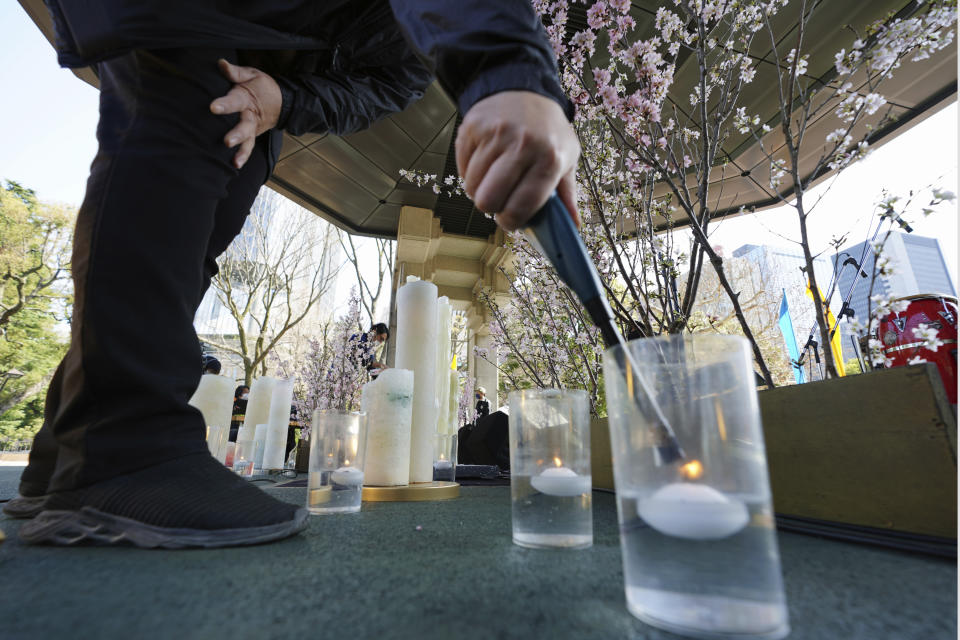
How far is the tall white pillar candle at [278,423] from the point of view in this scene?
228 cm

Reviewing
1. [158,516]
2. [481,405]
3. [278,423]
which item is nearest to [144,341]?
[158,516]

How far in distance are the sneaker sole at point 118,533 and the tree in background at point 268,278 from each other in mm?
6591

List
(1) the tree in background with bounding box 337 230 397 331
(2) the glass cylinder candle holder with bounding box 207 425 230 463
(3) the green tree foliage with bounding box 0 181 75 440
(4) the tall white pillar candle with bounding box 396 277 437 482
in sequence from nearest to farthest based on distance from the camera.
Result: (4) the tall white pillar candle with bounding box 396 277 437 482 → (2) the glass cylinder candle holder with bounding box 207 425 230 463 → (1) the tree in background with bounding box 337 230 397 331 → (3) the green tree foliage with bounding box 0 181 75 440

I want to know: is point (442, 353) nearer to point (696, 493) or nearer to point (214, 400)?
point (214, 400)

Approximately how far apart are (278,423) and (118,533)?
6.20ft

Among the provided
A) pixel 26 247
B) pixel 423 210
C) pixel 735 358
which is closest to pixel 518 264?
pixel 735 358

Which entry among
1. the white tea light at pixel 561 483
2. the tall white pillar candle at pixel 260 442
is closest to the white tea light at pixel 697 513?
the white tea light at pixel 561 483

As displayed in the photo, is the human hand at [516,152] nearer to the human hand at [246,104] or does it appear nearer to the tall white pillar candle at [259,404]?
the human hand at [246,104]

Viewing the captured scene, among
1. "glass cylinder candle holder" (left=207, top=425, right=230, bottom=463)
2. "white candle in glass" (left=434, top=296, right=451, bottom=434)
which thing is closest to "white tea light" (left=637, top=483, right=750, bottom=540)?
"white candle in glass" (left=434, top=296, right=451, bottom=434)

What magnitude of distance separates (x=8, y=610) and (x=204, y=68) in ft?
2.62

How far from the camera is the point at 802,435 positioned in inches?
28.3

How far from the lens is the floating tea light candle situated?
0.61 meters

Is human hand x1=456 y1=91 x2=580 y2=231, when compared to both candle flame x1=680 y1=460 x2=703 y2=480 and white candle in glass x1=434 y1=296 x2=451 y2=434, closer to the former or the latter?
candle flame x1=680 y1=460 x2=703 y2=480

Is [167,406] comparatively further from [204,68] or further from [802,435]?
[802,435]
